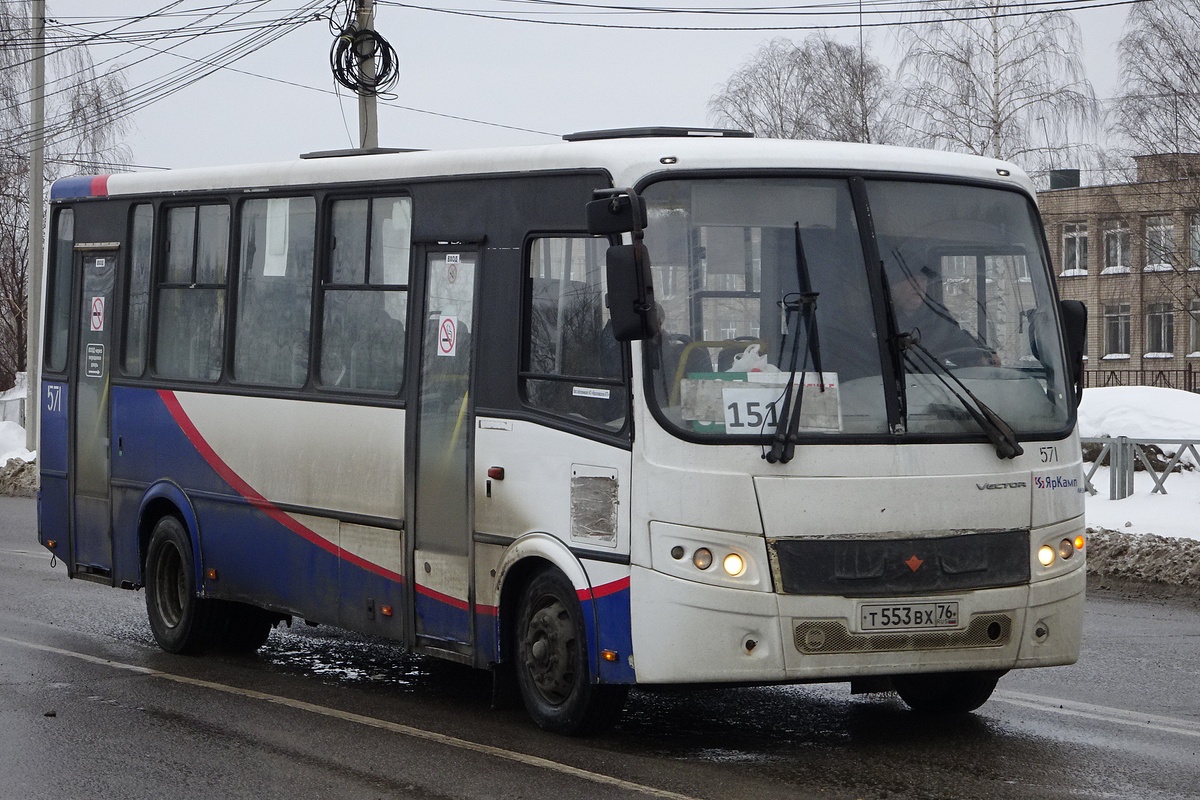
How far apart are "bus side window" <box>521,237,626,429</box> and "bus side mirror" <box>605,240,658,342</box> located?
0.35 meters

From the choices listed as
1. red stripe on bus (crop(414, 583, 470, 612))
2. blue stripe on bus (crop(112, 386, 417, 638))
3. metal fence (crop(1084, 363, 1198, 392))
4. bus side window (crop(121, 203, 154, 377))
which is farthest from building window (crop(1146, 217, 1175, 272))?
red stripe on bus (crop(414, 583, 470, 612))

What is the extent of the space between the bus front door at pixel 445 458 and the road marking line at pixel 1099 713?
2741 mm

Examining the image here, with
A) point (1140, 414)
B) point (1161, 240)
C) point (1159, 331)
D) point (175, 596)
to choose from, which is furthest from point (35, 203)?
point (1159, 331)

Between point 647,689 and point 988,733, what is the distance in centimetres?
162

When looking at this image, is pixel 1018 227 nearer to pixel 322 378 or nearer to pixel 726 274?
pixel 726 274

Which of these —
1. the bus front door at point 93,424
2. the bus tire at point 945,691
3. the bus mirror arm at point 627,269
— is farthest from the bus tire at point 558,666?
the bus front door at point 93,424

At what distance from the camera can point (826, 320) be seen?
744cm

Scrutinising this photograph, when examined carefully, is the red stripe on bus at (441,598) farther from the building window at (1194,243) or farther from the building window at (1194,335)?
the building window at (1194,335)

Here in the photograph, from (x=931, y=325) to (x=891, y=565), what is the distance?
109 centimetres

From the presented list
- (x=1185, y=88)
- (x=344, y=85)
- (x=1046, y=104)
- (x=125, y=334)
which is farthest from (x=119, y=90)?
(x=125, y=334)

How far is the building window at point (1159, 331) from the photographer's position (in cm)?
6366

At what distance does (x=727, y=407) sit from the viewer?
23.9 feet

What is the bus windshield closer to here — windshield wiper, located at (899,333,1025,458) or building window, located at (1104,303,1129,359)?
windshield wiper, located at (899,333,1025,458)

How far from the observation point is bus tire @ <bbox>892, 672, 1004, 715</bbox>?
8156mm
